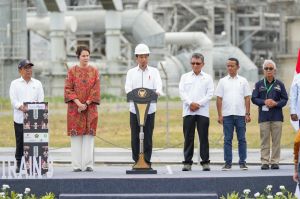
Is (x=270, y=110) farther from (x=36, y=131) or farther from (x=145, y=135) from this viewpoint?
(x=36, y=131)

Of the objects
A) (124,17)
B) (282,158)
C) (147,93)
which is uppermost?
(124,17)

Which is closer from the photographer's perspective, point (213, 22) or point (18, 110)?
point (18, 110)

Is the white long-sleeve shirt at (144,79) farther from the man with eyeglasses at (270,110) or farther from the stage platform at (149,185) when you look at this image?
the stage platform at (149,185)

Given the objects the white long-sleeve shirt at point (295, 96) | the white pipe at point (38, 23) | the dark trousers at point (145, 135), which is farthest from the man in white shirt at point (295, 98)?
the white pipe at point (38, 23)

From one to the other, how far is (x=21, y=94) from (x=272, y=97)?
3.97 meters

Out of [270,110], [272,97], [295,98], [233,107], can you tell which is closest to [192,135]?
[233,107]

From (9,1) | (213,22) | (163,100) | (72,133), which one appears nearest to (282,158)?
(72,133)

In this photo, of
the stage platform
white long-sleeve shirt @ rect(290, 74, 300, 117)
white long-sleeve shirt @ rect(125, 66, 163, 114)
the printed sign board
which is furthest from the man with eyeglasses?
the printed sign board

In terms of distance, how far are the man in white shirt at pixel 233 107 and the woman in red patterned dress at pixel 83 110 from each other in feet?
6.64

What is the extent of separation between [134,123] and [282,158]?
518 cm

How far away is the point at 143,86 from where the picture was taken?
47.1 ft

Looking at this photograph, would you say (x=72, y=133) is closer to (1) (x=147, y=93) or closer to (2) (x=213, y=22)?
(1) (x=147, y=93)

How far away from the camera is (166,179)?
40.1 ft

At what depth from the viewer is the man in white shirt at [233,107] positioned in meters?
14.6
